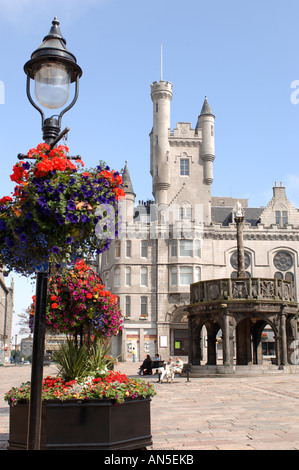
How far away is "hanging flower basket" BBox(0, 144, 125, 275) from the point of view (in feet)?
18.8

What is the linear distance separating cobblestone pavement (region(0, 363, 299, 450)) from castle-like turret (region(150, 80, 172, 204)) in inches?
1456

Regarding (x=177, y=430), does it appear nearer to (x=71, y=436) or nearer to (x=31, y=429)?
(x=71, y=436)

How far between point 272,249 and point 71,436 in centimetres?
4971

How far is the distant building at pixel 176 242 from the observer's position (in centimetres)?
5138

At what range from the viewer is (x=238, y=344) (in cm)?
2666

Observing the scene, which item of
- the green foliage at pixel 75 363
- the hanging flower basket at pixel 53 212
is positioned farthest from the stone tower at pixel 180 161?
the hanging flower basket at pixel 53 212

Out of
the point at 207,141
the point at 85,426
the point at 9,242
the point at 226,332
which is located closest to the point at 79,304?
the point at 85,426

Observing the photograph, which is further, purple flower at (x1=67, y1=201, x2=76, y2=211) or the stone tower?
the stone tower

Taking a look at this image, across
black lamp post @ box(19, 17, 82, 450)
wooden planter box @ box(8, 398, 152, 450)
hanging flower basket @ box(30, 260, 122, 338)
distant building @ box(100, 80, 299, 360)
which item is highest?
distant building @ box(100, 80, 299, 360)

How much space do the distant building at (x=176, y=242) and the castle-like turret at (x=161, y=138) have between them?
11 cm

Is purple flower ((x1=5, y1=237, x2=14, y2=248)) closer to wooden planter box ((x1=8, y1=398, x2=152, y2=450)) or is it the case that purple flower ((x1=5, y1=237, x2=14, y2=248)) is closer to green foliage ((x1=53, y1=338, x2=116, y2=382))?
wooden planter box ((x1=8, y1=398, x2=152, y2=450))

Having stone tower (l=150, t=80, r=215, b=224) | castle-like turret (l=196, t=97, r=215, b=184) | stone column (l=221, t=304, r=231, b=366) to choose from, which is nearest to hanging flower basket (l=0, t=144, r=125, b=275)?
stone column (l=221, t=304, r=231, b=366)

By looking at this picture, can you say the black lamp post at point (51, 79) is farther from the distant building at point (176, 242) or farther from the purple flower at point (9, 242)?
the distant building at point (176, 242)
